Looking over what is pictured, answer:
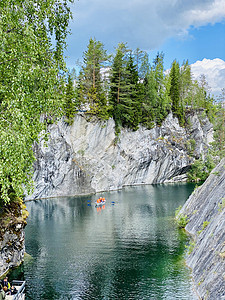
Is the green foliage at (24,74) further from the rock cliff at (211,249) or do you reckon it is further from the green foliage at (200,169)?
the green foliage at (200,169)

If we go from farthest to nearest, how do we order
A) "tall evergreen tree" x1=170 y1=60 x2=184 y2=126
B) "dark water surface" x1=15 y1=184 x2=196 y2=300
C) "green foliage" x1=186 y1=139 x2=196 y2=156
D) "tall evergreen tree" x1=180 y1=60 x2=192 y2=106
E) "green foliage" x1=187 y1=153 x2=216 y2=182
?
"tall evergreen tree" x1=180 y1=60 x2=192 y2=106 < "tall evergreen tree" x1=170 y1=60 x2=184 y2=126 < "green foliage" x1=186 y1=139 x2=196 y2=156 < "green foliage" x1=187 y1=153 x2=216 y2=182 < "dark water surface" x1=15 y1=184 x2=196 y2=300

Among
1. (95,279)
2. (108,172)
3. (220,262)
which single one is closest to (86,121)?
(108,172)

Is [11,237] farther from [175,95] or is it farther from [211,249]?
[175,95]

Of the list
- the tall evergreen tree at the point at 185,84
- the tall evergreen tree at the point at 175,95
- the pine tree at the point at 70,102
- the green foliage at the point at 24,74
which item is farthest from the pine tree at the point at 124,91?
the green foliage at the point at 24,74

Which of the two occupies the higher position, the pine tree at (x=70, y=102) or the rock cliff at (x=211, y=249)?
the pine tree at (x=70, y=102)

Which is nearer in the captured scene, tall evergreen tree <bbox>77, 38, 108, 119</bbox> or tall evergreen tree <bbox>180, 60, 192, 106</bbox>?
tall evergreen tree <bbox>77, 38, 108, 119</bbox>

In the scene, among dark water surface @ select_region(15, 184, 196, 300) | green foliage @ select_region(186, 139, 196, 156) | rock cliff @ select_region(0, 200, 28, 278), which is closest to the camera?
dark water surface @ select_region(15, 184, 196, 300)

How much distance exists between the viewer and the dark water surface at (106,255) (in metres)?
19.4

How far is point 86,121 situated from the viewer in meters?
69.1

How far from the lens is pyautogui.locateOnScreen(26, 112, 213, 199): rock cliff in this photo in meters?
61.5

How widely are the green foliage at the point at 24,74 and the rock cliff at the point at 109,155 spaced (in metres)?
45.6

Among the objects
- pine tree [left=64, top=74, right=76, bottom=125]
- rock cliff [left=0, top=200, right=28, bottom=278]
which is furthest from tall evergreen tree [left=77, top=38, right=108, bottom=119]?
rock cliff [left=0, top=200, right=28, bottom=278]

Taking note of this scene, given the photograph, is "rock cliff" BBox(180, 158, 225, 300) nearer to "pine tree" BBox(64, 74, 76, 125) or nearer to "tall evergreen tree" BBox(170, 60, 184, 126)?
"pine tree" BBox(64, 74, 76, 125)

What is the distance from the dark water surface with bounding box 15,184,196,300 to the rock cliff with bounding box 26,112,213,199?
16.1 m
